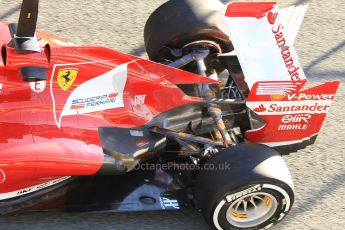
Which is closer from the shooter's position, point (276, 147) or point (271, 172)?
point (271, 172)

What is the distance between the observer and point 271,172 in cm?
312

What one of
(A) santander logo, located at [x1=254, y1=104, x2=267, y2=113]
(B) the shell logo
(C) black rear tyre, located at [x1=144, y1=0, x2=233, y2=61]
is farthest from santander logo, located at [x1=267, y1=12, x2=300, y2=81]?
(B) the shell logo

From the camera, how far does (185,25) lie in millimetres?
3818

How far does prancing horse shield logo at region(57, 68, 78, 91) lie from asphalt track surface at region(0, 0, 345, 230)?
2.27 feet

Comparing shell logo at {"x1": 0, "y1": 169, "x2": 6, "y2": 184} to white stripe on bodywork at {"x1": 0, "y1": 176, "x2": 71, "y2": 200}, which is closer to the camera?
shell logo at {"x1": 0, "y1": 169, "x2": 6, "y2": 184}

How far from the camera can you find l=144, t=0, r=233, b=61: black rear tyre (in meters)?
3.82

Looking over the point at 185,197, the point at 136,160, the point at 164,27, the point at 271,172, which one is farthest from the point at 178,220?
the point at 164,27

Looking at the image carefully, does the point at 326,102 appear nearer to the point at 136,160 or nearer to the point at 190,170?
the point at 190,170

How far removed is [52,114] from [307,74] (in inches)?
83.5

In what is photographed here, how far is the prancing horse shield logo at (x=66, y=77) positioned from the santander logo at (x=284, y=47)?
1.13 metres

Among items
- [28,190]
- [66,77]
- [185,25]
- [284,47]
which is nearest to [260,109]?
[284,47]

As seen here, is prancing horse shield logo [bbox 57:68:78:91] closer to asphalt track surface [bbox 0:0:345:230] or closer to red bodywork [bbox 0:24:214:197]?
red bodywork [bbox 0:24:214:197]

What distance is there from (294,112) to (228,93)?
18.6 inches

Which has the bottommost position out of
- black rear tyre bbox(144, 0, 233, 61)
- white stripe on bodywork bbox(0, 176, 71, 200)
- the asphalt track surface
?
the asphalt track surface
